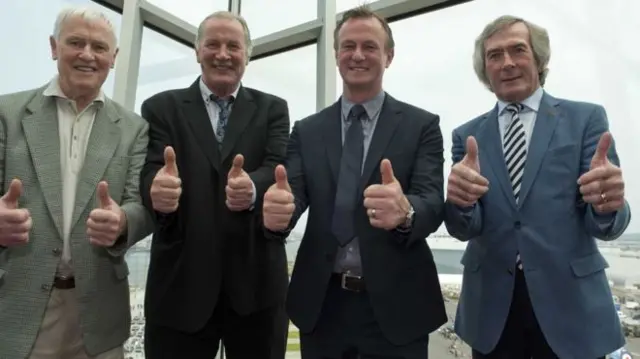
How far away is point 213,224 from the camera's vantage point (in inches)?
68.8

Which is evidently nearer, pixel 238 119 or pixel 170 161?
pixel 170 161

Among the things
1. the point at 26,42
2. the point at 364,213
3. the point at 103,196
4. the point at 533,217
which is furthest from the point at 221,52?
the point at 26,42

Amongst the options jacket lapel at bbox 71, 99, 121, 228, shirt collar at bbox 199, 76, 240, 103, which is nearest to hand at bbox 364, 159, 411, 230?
shirt collar at bbox 199, 76, 240, 103

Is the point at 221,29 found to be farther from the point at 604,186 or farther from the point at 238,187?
the point at 604,186

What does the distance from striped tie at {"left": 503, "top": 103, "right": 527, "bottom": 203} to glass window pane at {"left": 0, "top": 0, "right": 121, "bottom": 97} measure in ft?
7.62

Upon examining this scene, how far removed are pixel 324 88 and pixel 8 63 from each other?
6.41ft

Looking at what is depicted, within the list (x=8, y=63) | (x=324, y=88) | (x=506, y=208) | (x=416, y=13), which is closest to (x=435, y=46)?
(x=416, y=13)

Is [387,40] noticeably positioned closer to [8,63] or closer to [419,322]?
[419,322]

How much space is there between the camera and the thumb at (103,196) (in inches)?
61.0

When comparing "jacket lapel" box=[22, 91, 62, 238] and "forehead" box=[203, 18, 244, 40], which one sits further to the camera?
"forehead" box=[203, 18, 244, 40]

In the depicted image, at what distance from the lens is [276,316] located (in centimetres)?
181

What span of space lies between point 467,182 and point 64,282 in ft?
4.50

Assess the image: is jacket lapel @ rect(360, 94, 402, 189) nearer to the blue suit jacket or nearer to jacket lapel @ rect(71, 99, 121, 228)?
the blue suit jacket

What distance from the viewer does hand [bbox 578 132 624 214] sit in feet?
4.57
